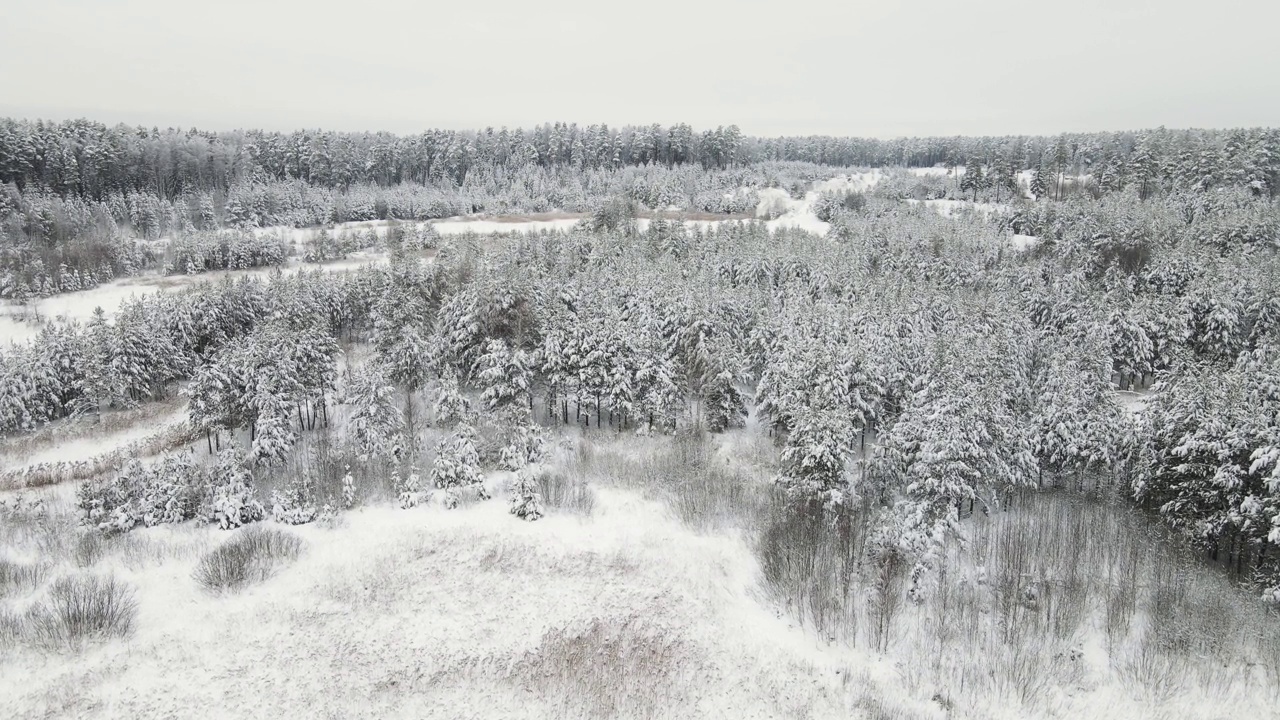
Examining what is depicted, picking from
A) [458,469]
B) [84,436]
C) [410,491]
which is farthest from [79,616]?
[84,436]

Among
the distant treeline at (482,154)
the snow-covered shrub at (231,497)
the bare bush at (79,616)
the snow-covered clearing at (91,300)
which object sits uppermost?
the distant treeline at (482,154)

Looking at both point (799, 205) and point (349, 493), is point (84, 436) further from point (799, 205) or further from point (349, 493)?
point (799, 205)

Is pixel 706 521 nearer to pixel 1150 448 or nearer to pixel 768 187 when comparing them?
pixel 1150 448

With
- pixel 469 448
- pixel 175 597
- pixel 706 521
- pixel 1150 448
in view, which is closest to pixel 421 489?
pixel 469 448

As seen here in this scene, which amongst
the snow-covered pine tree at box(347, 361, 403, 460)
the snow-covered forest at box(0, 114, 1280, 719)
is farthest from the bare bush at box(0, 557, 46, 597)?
the snow-covered pine tree at box(347, 361, 403, 460)

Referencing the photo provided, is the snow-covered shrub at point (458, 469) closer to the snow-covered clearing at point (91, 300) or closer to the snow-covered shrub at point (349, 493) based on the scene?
the snow-covered shrub at point (349, 493)

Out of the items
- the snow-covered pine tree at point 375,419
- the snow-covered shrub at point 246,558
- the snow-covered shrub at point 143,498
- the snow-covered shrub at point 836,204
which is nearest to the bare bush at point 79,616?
the snow-covered shrub at point 246,558

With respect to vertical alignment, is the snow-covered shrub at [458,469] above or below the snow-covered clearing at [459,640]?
above
